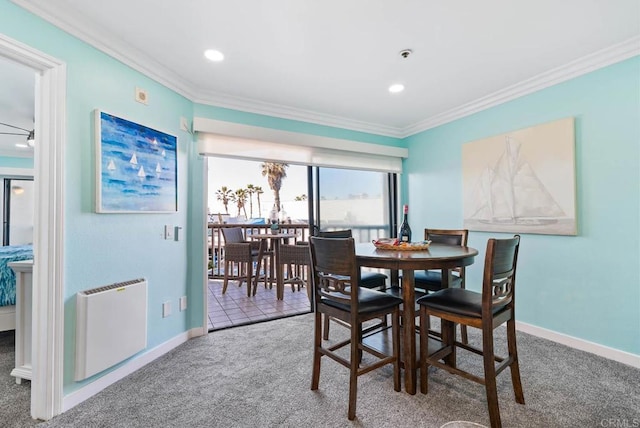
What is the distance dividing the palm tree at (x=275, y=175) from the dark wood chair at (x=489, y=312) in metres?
5.17

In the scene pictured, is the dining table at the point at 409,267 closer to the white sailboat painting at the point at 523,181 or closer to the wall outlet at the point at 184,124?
the white sailboat painting at the point at 523,181

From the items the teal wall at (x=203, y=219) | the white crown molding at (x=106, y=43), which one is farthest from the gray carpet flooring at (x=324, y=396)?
the white crown molding at (x=106, y=43)

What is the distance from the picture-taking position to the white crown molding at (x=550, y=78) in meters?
2.15

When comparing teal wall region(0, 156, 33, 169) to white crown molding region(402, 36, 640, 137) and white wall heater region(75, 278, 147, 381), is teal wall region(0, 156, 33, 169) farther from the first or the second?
white crown molding region(402, 36, 640, 137)

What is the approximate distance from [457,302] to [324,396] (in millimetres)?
1007

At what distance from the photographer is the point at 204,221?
2.85m

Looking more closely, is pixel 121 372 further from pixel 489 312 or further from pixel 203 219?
pixel 489 312

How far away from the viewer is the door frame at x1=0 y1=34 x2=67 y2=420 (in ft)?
5.41

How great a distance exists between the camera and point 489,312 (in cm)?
152

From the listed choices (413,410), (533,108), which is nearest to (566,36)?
(533,108)

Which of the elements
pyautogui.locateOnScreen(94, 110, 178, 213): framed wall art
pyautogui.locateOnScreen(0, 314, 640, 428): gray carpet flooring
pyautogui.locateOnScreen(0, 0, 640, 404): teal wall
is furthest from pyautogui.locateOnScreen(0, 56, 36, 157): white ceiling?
pyautogui.locateOnScreen(0, 314, 640, 428): gray carpet flooring

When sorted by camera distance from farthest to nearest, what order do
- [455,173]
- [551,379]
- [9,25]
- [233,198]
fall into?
[233,198]
[455,173]
[551,379]
[9,25]

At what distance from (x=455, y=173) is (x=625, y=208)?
1.53 m

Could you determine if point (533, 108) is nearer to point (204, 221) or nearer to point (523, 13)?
point (523, 13)
